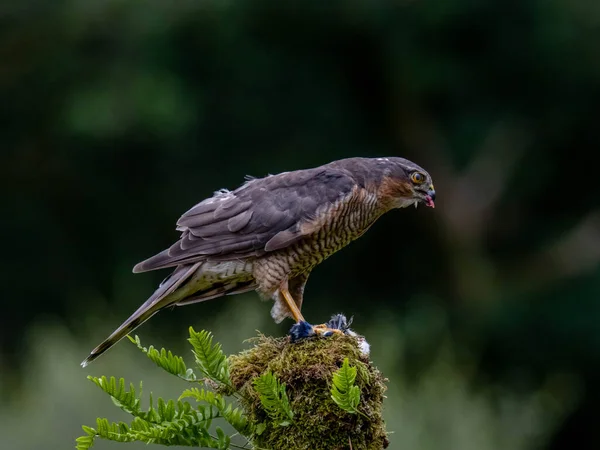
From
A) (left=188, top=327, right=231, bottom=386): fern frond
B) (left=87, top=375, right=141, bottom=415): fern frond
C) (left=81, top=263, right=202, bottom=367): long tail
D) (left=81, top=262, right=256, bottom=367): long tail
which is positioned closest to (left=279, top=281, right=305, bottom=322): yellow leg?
(left=81, top=262, right=256, bottom=367): long tail

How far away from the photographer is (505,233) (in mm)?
10586

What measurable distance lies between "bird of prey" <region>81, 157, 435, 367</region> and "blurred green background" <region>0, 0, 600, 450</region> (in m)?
4.02

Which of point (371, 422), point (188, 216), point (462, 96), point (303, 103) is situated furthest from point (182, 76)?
point (371, 422)

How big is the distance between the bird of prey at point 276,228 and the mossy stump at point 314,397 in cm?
76

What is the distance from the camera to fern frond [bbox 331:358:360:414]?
3.19m

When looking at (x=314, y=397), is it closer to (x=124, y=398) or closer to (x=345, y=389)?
(x=345, y=389)

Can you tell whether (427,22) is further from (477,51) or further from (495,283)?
(495,283)

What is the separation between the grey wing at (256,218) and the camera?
4.56 metres

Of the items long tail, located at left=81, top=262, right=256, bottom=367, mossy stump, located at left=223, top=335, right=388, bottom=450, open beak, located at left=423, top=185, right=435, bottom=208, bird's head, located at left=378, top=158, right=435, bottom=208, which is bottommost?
mossy stump, located at left=223, top=335, right=388, bottom=450

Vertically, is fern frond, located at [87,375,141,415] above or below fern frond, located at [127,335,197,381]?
below

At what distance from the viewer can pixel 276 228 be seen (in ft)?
15.2

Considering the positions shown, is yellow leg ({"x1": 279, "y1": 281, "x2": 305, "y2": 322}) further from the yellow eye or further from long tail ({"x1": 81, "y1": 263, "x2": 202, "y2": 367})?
the yellow eye

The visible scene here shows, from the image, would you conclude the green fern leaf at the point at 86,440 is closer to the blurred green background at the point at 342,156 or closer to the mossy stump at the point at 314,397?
the mossy stump at the point at 314,397

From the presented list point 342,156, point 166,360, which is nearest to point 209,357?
point 166,360
